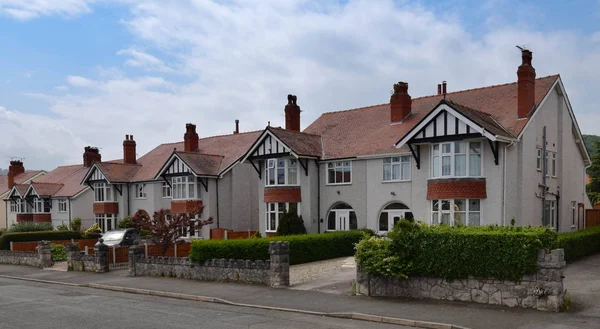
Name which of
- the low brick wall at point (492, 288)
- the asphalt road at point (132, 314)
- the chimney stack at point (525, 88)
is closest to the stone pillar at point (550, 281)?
the low brick wall at point (492, 288)

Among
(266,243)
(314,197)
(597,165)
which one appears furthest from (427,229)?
(597,165)

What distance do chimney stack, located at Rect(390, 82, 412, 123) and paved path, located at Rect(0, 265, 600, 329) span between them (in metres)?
15.5

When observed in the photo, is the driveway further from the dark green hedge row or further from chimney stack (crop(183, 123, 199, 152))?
chimney stack (crop(183, 123, 199, 152))

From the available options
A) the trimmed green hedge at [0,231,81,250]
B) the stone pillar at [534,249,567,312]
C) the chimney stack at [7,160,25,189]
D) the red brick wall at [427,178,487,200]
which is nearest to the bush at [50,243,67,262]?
the trimmed green hedge at [0,231,81,250]

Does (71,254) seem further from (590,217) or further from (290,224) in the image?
(590,217)

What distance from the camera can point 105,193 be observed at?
4525cm

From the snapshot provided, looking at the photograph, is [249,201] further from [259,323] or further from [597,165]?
[597,165]

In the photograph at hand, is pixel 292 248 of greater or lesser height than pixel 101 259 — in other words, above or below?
above

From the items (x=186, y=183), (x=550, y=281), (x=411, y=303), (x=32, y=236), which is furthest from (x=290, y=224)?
(x=32, y=236)

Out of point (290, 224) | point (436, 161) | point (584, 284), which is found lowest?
point (584, 284)

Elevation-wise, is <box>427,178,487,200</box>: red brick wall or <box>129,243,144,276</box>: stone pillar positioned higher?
<box>427,178,487,200</box>: red brick wall

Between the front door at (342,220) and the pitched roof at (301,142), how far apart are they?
11.3 ft

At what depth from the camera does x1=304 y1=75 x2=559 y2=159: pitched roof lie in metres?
26.2

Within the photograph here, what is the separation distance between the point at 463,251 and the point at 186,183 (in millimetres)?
26146
